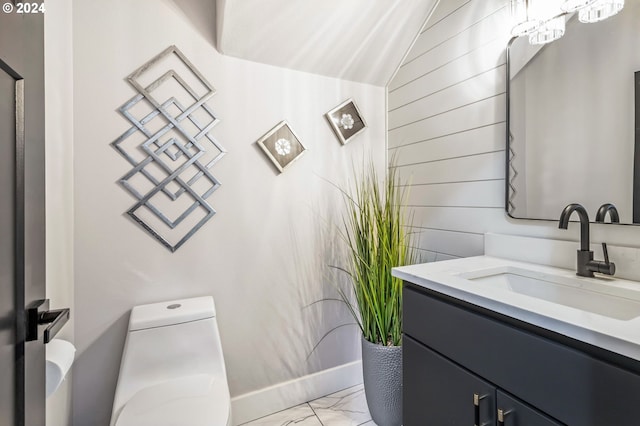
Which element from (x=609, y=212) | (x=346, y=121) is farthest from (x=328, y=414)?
(x=346, y=121)

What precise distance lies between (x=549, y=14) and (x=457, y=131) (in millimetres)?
570

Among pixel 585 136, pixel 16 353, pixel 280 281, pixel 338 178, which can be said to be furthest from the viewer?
pixel 338 178

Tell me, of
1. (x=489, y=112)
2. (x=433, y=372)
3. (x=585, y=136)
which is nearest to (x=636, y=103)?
(x=585, y=136)

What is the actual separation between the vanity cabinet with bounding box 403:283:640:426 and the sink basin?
0.81 feet

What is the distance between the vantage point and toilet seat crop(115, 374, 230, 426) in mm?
1071

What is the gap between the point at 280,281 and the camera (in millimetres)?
1813

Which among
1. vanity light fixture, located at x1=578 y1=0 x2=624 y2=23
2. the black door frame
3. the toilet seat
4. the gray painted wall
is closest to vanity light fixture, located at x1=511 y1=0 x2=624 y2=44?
vanity light fixture, located at x1=578 y1=0 x2=624 y2=23

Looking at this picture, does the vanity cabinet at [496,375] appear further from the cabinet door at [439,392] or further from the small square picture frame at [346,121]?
the small square picture frame at [346,121]

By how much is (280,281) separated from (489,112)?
4.69 ft

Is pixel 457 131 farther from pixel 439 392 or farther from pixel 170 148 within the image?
pixel 170 148

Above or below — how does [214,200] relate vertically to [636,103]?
below

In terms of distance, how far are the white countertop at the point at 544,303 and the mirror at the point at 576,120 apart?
0.25 meters

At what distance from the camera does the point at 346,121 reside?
6.49ft

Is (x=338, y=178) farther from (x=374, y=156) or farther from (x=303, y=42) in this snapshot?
(x=303, y=42)
